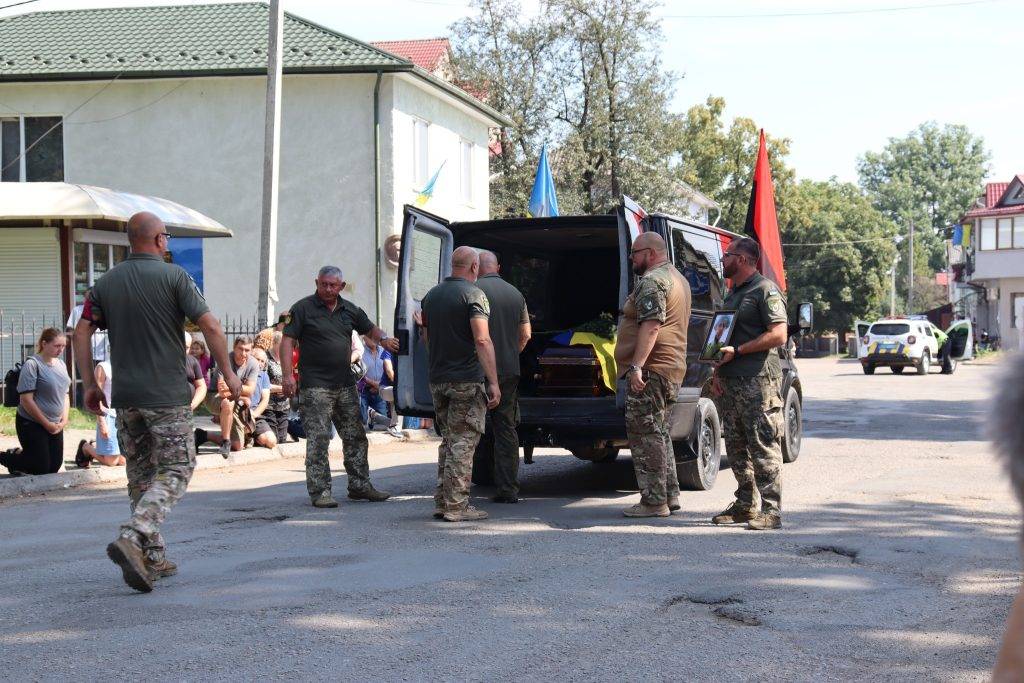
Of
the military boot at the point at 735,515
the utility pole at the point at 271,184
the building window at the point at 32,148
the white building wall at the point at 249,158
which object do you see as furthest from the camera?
the building window at the point at 32,148

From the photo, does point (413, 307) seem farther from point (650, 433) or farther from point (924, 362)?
point (924, 362)

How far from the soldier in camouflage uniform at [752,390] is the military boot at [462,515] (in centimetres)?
166

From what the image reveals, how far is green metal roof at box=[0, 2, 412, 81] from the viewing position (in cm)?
2531

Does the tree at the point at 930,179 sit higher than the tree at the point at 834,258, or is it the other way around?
the tree at the point at 930,179

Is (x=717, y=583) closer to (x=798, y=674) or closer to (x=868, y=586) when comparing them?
(x=868, y=586)

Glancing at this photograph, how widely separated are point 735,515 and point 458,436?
2.02m

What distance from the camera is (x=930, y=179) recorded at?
389 ft

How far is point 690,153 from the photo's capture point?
64.7 metres

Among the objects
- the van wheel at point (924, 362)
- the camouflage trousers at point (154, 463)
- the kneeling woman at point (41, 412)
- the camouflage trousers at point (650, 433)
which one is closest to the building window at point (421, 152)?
the kneeling woman at point (41, 412)

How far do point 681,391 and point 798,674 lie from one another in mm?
5002

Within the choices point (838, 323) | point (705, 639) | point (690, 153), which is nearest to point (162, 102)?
point (705, 639)

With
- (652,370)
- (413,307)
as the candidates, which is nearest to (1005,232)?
(413,307)

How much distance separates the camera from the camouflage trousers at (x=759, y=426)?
7887 mm

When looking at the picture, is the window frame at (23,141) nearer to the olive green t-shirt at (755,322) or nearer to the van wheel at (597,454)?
the van wheel at (597,454)
